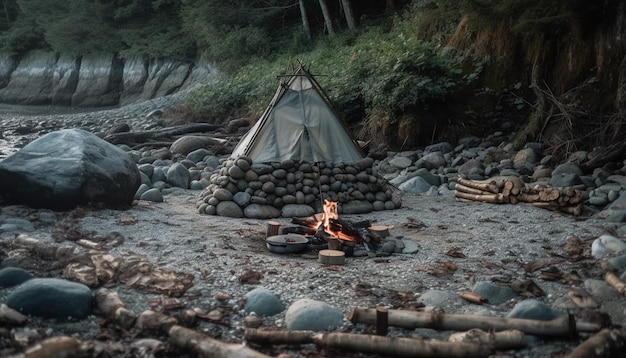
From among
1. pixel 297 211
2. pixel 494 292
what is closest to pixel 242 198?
pixel 297 211

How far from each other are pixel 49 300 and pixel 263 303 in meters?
1.50

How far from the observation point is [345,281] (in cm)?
549

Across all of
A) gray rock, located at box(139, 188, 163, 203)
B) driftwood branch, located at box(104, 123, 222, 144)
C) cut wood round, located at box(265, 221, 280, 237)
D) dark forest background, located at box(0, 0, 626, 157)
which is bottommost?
cut wood round, located at box(265, 221, 280, 237)

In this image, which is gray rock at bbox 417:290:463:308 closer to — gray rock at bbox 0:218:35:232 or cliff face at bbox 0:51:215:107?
gray rock at bbox 0:218:35:232

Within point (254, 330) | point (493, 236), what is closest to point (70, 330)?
point (254, 330)

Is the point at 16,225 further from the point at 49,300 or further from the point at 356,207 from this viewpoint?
the point at 356,207

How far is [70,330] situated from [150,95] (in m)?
30.8

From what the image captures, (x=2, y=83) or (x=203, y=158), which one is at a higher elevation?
(x=2, y=83)

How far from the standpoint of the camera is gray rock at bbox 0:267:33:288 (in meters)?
4.87

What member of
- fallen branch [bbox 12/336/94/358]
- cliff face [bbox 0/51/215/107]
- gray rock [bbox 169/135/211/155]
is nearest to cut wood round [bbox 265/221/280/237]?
fallen branch [bbox 12/336/94/358]

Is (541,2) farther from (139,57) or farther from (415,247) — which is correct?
(139,57)

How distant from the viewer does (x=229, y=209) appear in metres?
8.73

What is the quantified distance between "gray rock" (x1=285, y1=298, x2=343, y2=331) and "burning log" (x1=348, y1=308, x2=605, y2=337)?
14 centimetres

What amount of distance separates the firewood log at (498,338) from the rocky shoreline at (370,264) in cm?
7
